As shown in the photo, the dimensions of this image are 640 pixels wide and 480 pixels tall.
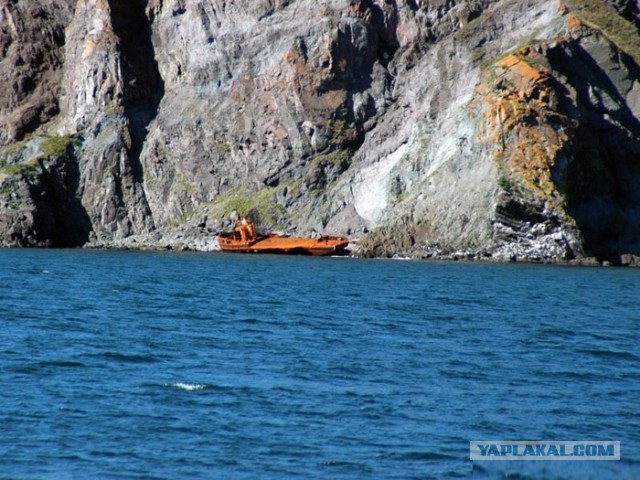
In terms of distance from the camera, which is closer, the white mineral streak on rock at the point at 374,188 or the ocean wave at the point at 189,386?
the ocean wave at the point at 189,386

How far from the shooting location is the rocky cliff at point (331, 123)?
90.5 metres

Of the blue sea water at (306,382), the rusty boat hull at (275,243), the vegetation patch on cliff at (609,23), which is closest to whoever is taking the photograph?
A: the blue sea water at (306,382)

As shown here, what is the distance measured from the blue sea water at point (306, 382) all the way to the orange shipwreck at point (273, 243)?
126 feet

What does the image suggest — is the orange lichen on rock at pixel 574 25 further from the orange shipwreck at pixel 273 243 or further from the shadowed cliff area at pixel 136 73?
the shadowed cliff area at pixel 136 73

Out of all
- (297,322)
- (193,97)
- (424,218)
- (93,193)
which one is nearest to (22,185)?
(93,193)

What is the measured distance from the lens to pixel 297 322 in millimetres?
45875

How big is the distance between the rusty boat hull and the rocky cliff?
2.93 m

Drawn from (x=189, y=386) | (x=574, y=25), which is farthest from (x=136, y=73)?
(x=189, y=386)

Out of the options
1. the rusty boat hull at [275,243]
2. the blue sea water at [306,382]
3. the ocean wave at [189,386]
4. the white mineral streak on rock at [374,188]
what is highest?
the white mineral streak on rock at [374,188]

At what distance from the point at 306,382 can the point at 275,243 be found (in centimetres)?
7269

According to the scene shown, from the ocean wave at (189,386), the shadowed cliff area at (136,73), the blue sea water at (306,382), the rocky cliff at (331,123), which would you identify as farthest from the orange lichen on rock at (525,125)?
the ocean wave at (189,386)

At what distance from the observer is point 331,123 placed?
110m

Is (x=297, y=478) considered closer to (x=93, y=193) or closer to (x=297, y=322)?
(x=297, y=322)

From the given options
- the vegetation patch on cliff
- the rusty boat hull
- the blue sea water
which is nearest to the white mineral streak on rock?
the rusty boat hull
